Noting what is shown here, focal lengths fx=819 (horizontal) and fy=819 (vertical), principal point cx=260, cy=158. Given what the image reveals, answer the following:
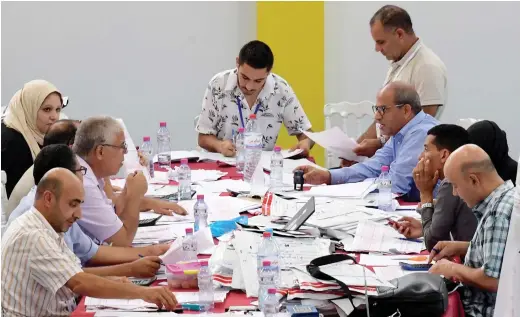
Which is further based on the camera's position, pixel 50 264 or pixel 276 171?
pixel 276 171

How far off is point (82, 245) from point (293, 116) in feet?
8.28

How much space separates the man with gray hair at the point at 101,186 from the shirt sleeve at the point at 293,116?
1.93 m

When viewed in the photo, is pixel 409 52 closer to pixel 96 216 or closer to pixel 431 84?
pixel 431 84

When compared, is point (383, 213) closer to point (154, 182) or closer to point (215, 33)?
point (154, 182)

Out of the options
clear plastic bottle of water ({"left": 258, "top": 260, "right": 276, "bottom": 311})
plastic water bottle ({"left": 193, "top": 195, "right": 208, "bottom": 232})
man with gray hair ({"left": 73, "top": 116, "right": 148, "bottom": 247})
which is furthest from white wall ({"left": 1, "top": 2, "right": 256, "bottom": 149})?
clear plastic bottle of water ({"left": 258, "top": 260, "right": 276, "bottom": 311})

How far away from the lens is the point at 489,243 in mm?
2715

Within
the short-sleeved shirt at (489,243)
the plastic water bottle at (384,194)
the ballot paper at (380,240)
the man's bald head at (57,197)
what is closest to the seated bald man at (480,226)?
the short-sleeved shirt at (489,243)

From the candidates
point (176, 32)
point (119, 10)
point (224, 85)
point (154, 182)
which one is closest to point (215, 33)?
point (176, 32)

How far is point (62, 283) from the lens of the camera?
2641 mm

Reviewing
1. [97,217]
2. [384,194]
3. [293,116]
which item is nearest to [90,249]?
[97,217]

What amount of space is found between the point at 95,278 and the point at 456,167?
1.29 meters

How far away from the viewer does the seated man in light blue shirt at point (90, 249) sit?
9.50ft

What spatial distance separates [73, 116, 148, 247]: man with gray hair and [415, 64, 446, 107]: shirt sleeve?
2113mm

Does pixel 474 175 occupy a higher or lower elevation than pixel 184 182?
higher
